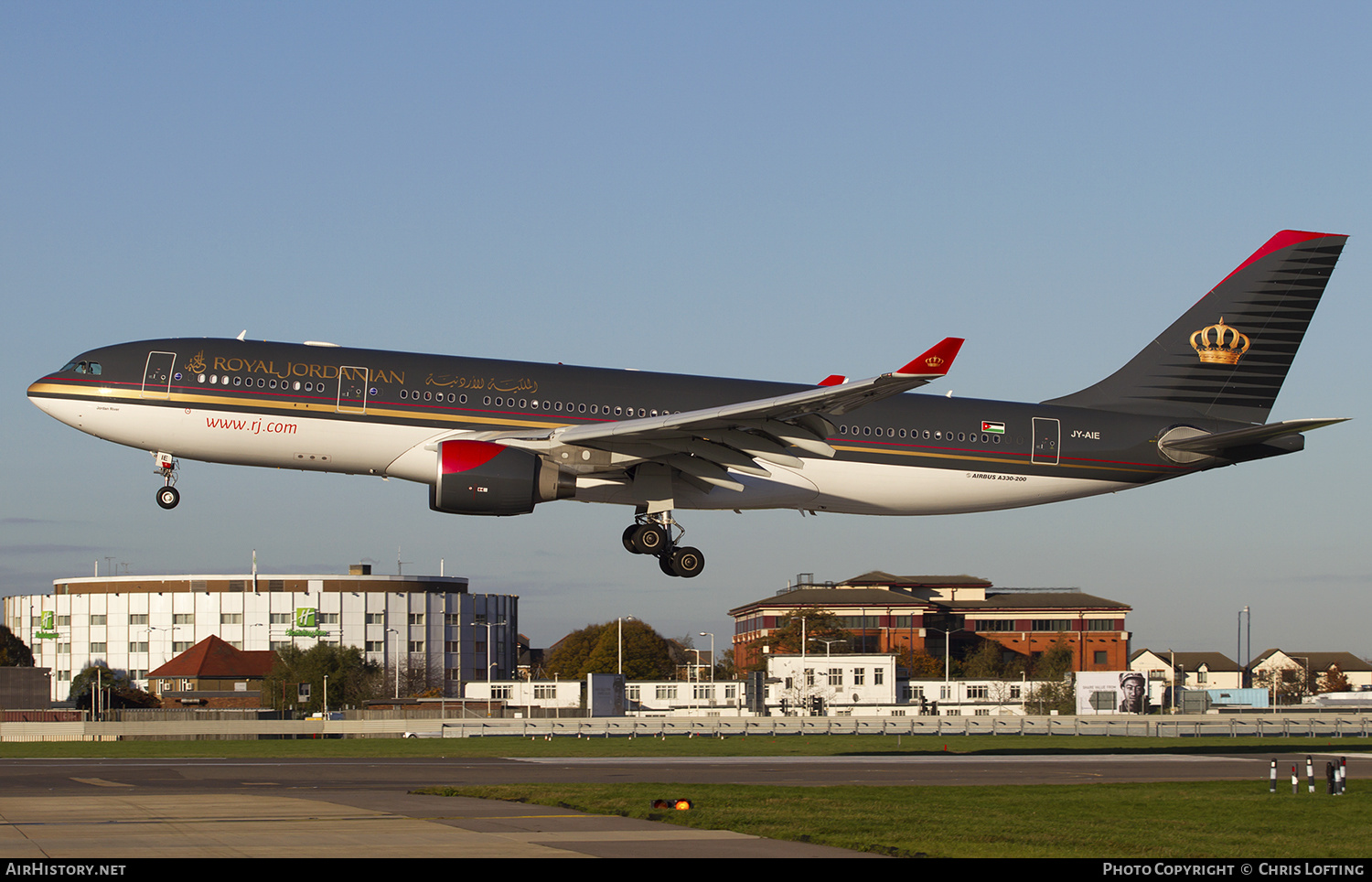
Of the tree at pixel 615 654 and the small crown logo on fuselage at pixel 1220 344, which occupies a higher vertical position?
the small crown logo on fuselage at pixel 1220 344

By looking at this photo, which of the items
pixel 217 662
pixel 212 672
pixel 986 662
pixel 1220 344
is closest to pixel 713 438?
pixel 1220 344

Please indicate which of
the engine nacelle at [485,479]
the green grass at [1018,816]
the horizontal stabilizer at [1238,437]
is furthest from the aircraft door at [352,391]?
the horizontal stabilizer at [1238,437]

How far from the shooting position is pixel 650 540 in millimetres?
38844

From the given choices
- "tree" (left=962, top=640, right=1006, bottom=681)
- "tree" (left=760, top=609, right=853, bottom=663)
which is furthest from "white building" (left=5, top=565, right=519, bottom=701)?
"tree" (left=962, top=640, right=1006, bottom=681)

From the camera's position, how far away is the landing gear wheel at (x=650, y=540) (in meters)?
38.8

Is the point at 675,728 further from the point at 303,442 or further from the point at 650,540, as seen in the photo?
the point at 303,442

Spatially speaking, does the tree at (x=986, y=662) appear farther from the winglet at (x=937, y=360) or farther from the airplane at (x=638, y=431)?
the winglet at (x=937, y=360)

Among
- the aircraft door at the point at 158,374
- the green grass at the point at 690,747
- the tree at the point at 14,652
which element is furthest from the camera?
the tree at the point at 14,652

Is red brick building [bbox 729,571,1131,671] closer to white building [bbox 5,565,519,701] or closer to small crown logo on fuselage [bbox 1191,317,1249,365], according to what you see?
white building [bbox 5,565,519,701]

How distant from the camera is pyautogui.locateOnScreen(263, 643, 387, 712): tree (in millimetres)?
119200

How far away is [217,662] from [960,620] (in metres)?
79.8

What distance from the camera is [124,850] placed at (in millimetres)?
19000

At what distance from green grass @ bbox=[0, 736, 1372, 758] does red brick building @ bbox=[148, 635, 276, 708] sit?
3238 inches

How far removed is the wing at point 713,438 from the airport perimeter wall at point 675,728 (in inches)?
1147
